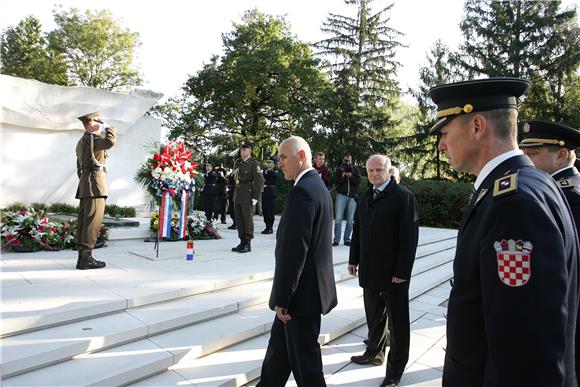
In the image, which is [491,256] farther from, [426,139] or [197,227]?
[426,139]

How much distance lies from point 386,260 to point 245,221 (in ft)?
14.4

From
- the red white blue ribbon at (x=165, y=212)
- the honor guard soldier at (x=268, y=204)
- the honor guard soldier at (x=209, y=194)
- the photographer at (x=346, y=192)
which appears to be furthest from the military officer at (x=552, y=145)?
the honor guard soldier at (x=209, y=194)

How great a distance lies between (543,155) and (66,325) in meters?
4.29

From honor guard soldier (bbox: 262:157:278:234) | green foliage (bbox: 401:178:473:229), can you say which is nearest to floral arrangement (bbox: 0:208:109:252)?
honor guard soldier (bbox: 262:157:278:234)

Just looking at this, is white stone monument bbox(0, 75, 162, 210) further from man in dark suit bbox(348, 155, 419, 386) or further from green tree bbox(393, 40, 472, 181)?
green tree bbox(393, 40, 472, 181)

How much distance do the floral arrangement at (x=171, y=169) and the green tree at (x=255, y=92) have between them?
1778 cm

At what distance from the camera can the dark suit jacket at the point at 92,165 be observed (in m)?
5.48

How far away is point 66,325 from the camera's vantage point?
143 inches

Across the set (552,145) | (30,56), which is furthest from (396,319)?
(30,56)

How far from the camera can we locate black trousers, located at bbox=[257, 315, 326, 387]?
103 inches

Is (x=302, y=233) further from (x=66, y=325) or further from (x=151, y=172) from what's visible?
(x=151, y=172)

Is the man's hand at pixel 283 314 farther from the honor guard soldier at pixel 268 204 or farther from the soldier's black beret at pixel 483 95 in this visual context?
the honor guard soldier at pixel 268 204

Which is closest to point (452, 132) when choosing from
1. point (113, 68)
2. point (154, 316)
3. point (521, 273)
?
point (521, 273)

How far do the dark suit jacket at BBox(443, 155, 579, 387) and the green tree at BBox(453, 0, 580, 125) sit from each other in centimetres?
2369
